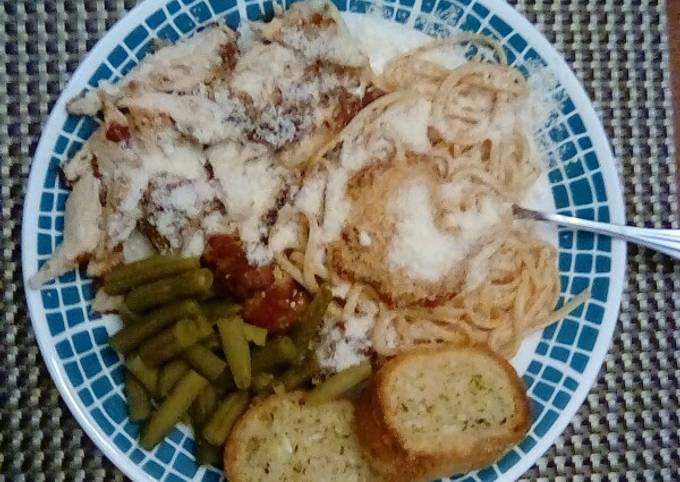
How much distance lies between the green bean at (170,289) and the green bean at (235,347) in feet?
0.34

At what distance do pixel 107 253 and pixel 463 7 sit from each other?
1.09 metres

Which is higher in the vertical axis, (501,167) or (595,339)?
(501,167)

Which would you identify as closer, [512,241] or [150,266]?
[150,266]

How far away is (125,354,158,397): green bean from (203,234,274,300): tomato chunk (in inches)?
10.0

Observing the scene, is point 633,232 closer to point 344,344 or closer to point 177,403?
point 344,344

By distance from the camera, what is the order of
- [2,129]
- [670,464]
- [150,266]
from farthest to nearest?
[670,464], [2,129], [150,266]

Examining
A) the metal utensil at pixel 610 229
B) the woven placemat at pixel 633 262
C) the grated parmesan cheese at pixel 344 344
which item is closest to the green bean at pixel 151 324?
the grated parmesan cheese at pixel 344 344

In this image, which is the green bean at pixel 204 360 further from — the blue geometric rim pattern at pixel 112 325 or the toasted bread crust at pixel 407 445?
the toasted bread crust at pixel 407 445

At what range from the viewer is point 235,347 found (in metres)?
2.00

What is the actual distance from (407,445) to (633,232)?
80cm

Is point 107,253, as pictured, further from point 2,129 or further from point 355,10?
point 355,10

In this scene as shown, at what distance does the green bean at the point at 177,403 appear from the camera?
79.5 inches

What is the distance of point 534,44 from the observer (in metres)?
2.23

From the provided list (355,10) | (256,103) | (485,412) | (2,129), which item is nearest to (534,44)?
(355,10)
